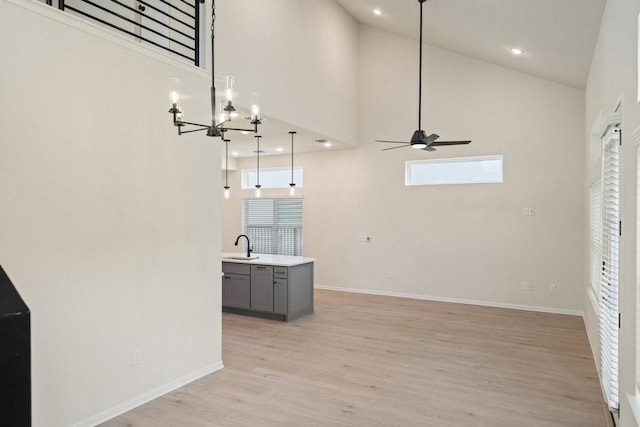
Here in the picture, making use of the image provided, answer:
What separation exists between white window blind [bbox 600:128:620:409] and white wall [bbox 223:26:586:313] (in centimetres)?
320

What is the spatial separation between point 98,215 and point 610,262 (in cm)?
392

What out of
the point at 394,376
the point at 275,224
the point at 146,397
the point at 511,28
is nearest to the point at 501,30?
the point at 511,28

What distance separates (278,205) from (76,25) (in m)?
6.41

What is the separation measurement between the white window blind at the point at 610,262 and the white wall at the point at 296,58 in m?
3.65

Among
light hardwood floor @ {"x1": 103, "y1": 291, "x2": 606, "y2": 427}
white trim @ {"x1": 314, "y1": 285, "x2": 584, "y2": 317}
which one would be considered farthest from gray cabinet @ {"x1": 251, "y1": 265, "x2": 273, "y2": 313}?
white trim @ {"x1": 314, "y1": 285, "x2": 584, "y2": 317}

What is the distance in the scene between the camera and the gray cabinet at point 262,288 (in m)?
6.27

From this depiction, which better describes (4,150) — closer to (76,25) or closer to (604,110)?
(76,25)

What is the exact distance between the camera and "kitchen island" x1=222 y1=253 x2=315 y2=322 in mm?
6164

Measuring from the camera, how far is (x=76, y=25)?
3113 millimetres

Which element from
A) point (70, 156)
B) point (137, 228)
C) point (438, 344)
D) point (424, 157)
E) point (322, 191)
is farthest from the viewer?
point (322, 191)

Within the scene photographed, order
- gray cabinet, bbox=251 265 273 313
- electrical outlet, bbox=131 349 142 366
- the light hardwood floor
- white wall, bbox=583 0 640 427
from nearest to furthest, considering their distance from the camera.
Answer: white wall, bbox=583 0 640 427, the light hardwood floor, electrical outlet, bbox=131 349 142 366, gray cabinet, bbox=251 265 273 313

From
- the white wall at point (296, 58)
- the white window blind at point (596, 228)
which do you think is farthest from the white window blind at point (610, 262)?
the white wall at point (296, 58)

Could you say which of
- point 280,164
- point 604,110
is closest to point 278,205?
point 280,164

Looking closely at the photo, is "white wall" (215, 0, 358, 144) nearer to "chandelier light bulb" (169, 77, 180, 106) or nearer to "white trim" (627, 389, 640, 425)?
"chandelier light bulb" (169, 77, 180, 106)
